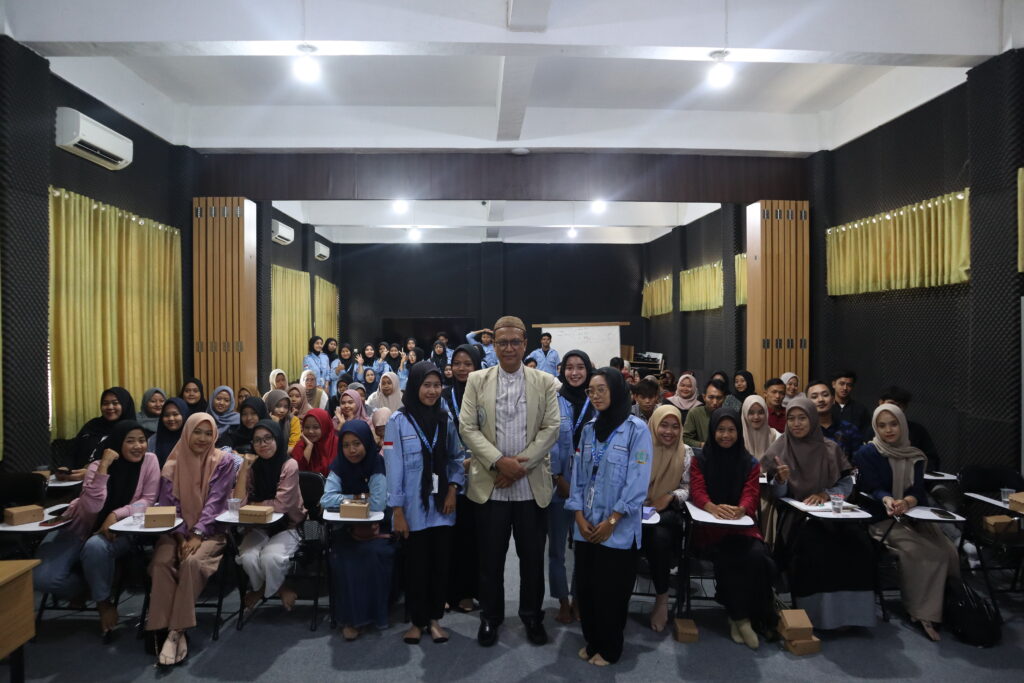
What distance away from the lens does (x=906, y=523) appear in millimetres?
3609

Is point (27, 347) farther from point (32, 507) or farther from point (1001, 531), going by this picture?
point (1001, 531)

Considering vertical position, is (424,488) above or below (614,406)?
below

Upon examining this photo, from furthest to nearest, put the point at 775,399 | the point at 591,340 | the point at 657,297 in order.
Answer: the point at 591,340
the point at 657,297
the point at 775,399

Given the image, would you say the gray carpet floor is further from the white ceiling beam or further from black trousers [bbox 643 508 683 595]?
the white ceiling beam

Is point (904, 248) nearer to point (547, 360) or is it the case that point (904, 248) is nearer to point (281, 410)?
Answer: point (547, 360)

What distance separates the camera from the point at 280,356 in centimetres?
947

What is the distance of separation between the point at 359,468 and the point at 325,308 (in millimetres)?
9296

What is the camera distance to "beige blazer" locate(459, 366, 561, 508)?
3152 millimetres

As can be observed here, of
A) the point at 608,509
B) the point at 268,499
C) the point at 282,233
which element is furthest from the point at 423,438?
the point at 282,233

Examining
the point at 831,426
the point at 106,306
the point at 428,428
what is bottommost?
the point at 831,426

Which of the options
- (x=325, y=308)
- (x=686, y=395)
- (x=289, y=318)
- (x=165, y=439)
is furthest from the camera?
(x=325, y=308)

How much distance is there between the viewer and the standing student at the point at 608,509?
2.96 metres

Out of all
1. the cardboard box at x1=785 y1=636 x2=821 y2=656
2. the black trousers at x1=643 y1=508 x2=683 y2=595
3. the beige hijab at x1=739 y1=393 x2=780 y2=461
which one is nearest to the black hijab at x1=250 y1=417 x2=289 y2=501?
the black trousers at x1=643 y1=508 x2=683 y2=595

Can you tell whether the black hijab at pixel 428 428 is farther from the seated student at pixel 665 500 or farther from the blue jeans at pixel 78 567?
the blue jeans at pixel 78 567
